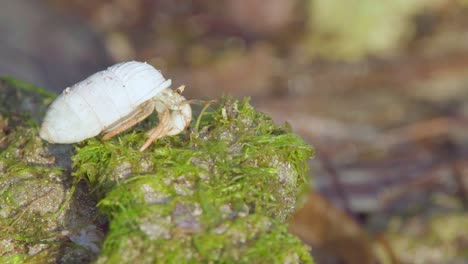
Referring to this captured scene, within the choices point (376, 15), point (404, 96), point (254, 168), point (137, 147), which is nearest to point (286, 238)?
point (254, 168)

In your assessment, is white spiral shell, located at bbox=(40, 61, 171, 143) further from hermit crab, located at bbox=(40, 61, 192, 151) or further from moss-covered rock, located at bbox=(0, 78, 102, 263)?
moss-covered rock, located at bbox=(0, 78, 102, 263)

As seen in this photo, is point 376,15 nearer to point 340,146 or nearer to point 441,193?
point 340,146

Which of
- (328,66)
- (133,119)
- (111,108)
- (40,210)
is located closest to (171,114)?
(133,119)

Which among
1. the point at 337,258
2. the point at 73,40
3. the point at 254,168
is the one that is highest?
the point at 254,168

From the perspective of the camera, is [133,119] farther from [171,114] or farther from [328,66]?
[328,66]

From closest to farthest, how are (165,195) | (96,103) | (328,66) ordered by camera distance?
(165,195) → (96,103) → (328,66)

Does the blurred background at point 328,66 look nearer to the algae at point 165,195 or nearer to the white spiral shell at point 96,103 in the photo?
the algae at point 165,195
